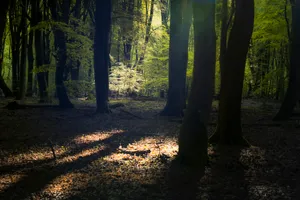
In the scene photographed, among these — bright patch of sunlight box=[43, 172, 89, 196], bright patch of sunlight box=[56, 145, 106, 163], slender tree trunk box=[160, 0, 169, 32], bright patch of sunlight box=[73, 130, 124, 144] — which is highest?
slender tree trunk box=[160, 0, 169, 32]

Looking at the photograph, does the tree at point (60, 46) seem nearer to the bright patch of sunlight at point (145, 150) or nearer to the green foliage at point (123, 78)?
the green foliage at point (123, 78)

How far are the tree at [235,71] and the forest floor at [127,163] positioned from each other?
622 millimetres

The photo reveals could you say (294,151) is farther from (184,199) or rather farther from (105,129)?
(105,129)

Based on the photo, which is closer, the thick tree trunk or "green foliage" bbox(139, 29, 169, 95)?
the thick tree trunk

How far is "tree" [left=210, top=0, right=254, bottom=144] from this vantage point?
23.4ft

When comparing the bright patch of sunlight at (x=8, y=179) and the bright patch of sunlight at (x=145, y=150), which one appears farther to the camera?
the bright patch of sunlight at (x=145, y=150)

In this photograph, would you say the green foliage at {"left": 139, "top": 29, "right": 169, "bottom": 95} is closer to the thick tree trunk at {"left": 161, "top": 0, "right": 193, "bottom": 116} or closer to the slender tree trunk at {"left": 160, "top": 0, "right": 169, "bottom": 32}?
the slender tree trunk at {"left": 160, "top": 0, "right": 169, "bottom": 32}

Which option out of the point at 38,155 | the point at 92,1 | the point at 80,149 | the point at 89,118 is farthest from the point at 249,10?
the point at 92,1

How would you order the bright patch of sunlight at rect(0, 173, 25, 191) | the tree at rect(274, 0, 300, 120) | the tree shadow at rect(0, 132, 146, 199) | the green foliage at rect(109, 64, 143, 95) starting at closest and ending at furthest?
1. the tree shadow at rect(0, 132, 146, 199)
2. the bright patch of sunlight at rect(0, 173, 25, 191)
3. the tree at rect(274, 0, 300, 120)
4. the green foliage at rect(109, 64, 143, 95)

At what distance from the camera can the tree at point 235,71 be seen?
7133 millimetres

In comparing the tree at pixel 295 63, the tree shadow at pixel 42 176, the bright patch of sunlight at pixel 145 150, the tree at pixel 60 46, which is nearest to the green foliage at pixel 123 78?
the tree at pixel 60 46

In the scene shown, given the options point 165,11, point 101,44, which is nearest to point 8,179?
point 101,44

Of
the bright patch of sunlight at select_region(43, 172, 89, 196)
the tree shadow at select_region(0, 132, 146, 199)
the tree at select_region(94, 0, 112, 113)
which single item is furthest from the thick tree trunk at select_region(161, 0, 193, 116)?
Answer: the bright patch of sunlight at select_region(43, 172, 89, 196)

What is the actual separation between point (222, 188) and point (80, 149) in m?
4.01
